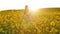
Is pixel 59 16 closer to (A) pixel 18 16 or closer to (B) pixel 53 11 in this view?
(B) pixel 53 11

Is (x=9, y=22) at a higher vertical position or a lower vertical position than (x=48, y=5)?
lower

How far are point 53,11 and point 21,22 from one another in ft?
1.24

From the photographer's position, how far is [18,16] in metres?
1.62

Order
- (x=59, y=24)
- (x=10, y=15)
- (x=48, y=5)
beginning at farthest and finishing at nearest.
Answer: (x=10, y=15) → (x=48, y=5) → (x=59, y=24)

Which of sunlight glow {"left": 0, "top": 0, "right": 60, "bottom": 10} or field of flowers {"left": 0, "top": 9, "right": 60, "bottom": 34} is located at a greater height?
sunlight glow {"left": 0, "top": 0, "right": 60, "bottom": 10}

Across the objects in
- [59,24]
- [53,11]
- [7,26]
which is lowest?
[7,26]

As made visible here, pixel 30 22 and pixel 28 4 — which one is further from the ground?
pixel 28 4

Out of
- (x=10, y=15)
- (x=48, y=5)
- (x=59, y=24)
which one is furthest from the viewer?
(x=10, y=15)

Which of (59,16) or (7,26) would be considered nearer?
(59,16)

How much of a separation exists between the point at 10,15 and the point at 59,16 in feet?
1.86

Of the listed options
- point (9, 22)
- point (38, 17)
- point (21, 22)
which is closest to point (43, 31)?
point (38, 17)

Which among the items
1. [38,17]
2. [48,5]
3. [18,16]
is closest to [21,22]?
[18,16]

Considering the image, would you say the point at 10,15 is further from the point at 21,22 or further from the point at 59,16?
the point at 59,16

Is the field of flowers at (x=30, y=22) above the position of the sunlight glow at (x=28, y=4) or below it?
below
